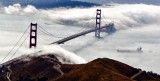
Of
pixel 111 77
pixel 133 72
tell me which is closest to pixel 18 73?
pixel 133 72

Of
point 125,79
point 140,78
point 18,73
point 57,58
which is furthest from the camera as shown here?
point 57,58

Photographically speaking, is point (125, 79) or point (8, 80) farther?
point (8, 80)

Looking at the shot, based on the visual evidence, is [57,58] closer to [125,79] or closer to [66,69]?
[66,69]

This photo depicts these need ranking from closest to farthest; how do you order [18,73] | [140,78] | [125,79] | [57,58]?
[125,79] → [140,78] → [18,73] → [57,58]

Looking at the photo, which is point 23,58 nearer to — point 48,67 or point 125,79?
point 48,67

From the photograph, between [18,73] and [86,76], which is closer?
[86,76]

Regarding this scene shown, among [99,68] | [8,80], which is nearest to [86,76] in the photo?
[99,68]
